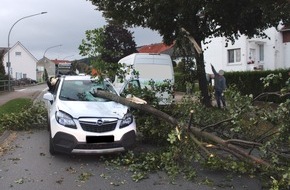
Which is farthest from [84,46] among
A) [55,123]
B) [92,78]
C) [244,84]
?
[244,84]

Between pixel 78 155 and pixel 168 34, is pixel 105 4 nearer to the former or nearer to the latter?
pixel 168 34

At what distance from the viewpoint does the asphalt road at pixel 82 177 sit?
674 cm

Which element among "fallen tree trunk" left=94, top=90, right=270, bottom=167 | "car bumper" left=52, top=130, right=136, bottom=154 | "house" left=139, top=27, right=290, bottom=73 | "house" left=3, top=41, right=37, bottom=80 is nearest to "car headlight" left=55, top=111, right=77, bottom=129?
"car bumper" left=52, top=130, right=136, bottom=154

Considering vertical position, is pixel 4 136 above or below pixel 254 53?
below

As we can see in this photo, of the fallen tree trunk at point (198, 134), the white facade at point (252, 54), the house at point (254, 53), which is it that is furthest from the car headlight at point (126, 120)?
the white facade at point (252, 54)

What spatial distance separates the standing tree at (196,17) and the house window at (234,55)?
1887cm

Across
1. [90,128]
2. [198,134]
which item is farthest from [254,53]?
[198,134]

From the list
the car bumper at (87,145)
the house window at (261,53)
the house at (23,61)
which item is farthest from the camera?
the house at (23,61)

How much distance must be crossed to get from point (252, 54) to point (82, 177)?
97.9 feet

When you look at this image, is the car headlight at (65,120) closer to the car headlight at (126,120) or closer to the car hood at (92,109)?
the car hood at (92,109)

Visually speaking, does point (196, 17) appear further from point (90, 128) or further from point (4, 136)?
point (90, 128)

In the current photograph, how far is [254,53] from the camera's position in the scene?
35.3m

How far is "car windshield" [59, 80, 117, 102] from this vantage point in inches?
382

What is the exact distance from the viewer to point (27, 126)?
12695 millimetres
